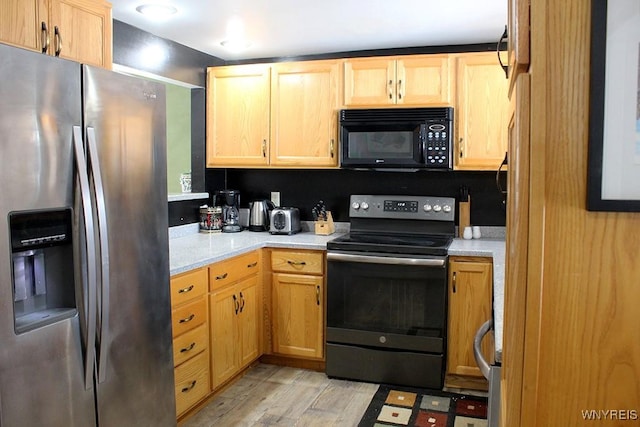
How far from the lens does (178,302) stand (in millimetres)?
2744

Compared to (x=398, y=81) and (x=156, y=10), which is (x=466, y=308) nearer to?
(x=398, y=81)

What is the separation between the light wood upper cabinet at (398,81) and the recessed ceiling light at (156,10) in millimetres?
1234

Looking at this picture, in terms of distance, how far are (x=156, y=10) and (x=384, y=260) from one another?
1.93 m

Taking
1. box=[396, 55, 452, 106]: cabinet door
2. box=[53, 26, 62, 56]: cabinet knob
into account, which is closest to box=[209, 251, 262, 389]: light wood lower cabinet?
box=[53, 26, 62, 56]: cabinet knob

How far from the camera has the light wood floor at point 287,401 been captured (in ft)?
9.66

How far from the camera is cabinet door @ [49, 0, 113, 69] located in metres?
2.27

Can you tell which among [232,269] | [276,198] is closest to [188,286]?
[232,269]

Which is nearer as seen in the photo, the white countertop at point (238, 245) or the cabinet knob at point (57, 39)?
the cabinet knob at point (57, 39)

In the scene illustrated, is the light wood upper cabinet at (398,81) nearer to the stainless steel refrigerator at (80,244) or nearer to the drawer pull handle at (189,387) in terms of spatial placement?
the stainless steel refrigerator at (80,244)

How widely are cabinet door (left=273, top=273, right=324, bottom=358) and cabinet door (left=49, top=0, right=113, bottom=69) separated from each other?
5.90 feet

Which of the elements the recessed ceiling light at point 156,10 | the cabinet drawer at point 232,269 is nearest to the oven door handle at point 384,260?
the cabinet drawer at point 232,269

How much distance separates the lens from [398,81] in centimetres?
357

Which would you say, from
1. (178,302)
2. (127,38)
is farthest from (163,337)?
(127,38)

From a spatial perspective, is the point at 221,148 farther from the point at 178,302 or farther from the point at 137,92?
the point at 137,92
